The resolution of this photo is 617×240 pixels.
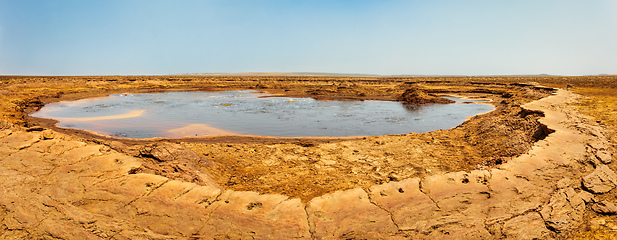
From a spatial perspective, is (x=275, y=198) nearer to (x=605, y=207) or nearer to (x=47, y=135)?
(x=605, y=207)

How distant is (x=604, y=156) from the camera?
616 centimetres

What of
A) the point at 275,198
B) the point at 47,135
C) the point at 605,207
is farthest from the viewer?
the point at 47,135

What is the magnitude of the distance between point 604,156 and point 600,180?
1436 mm

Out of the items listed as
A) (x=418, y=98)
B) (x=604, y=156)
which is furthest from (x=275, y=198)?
(x=418, y=98)

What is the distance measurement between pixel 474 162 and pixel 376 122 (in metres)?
9.08

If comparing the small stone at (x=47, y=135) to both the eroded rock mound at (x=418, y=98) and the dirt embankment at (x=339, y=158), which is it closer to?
the dirt embankment at (x=339, y=158)

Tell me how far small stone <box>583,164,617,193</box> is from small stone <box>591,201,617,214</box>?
0.36 meters

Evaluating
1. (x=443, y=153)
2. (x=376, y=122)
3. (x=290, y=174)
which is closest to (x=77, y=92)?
(x=376, y=122)

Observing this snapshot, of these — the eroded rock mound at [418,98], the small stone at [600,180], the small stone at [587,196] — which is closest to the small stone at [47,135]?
the small stone at [587,196]

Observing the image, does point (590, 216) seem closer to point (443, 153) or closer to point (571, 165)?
point (571, 165)

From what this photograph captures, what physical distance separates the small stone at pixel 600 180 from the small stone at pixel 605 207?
0.36 metres

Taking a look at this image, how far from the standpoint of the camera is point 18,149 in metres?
5.72

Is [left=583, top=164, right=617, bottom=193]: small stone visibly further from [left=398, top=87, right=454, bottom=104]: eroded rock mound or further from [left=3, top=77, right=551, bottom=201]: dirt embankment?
[left=398, top=87, right=454, bottom=104]: eroded rock mound

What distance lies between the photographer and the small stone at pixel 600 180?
Answer: 5.02 m
